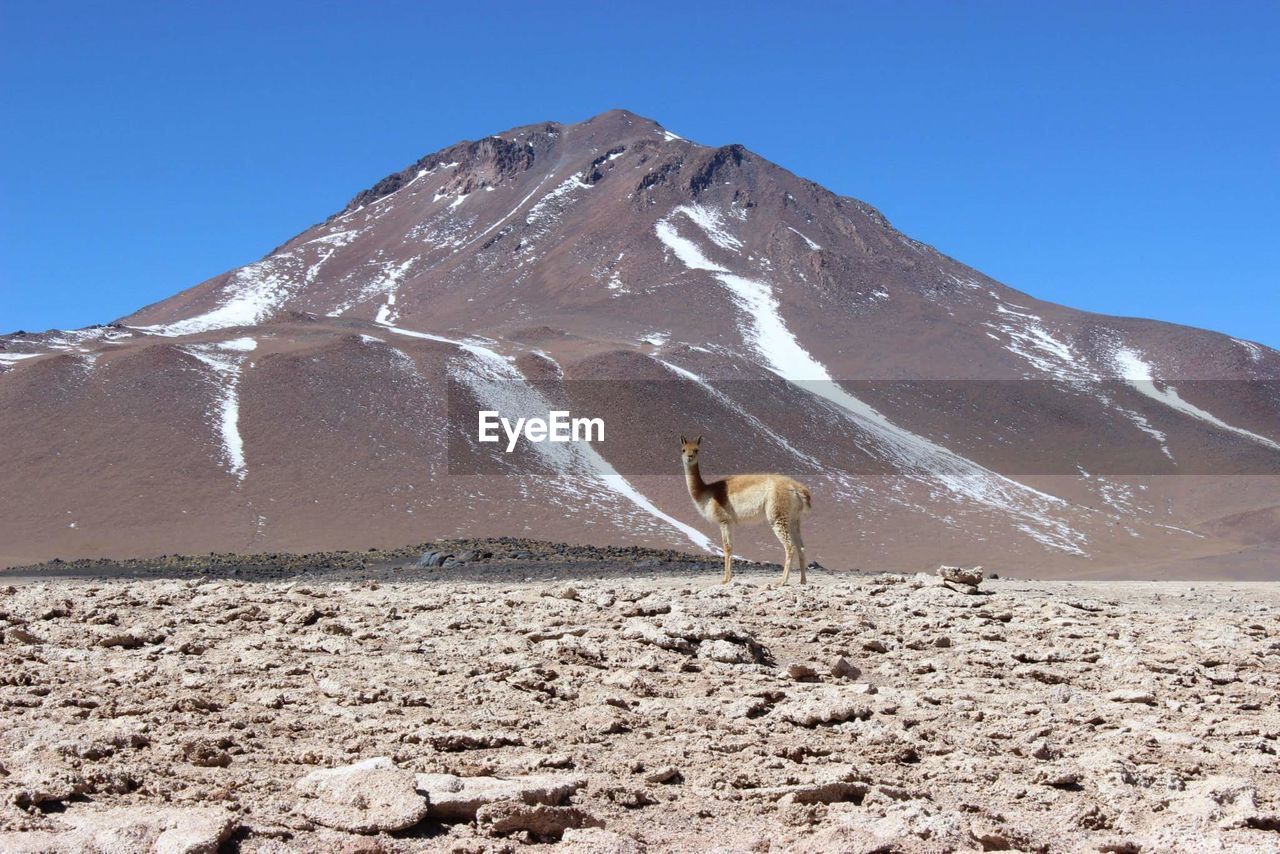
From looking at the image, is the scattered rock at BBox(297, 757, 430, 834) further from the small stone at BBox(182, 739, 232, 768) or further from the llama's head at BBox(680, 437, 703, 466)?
the llama's head at BBox(680, 437, 703, 466)

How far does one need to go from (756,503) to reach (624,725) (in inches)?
352

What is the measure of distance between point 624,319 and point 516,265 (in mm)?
42776

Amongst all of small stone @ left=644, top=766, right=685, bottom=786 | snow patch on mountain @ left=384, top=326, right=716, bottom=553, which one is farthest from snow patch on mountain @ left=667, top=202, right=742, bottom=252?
small stone @ left=644, top=766, right=685, bottom=786

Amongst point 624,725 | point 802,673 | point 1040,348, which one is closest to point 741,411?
point 802,673

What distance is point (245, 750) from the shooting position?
5902 mm

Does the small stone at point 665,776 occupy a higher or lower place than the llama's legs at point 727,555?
lower

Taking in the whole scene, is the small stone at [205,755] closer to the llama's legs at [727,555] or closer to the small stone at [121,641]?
the small stone at [121,641]

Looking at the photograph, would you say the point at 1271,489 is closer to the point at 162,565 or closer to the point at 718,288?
the point at 718,288

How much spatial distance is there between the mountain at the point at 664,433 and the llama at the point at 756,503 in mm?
25117

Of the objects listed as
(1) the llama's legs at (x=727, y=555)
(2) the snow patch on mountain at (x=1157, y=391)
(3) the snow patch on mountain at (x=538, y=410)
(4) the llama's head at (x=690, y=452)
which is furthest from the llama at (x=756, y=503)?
(2) the snow patch on mountain at (x=1157, y=391)

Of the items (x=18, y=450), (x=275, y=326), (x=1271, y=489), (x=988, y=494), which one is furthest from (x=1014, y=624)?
(x=1271, y=489)

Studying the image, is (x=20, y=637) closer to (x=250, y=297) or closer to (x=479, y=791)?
(x=479, y=791)

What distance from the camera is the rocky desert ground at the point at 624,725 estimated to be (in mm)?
5020

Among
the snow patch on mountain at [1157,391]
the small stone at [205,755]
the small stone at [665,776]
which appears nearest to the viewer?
the small stone at [205,755]
